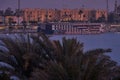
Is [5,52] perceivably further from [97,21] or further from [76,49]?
[97,21]

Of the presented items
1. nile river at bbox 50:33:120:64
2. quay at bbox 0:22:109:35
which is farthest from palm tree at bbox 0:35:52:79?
quay at bbox 0:22:109:35

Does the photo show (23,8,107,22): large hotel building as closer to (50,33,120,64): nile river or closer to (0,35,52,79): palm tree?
(50,33,120,64): nile river

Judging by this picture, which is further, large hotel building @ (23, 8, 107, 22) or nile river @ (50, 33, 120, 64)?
large hotel building @ (23, 8, 107, 22)

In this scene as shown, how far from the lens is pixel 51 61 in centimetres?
932

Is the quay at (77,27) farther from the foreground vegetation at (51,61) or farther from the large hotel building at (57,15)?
the foreground vegetation at (51,61)

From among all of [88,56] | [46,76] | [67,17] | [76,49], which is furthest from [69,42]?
[67,17]

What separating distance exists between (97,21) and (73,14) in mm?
4015

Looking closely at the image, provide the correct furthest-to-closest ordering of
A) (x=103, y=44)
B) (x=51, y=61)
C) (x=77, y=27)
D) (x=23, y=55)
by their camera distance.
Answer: (x=77, y=27), (x=103, y=44), (x=23, y=55), (x=51, y=61)

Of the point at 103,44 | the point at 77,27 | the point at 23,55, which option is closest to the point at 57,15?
the point at 77,27

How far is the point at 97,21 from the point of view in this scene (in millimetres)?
78875

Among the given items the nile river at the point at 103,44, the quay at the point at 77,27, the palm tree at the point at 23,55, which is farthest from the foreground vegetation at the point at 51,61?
the quay at the point at 77,27

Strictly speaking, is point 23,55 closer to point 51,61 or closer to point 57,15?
point 51,61

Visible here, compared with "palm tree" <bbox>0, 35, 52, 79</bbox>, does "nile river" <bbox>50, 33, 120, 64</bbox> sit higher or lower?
lower

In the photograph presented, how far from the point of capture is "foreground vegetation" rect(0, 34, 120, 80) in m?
9.00
